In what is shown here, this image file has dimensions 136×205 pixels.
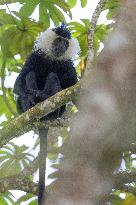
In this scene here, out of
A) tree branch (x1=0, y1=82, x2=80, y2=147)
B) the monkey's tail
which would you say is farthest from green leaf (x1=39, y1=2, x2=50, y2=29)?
tree branch (x1=0, y1=82, x2=80, y2=147)

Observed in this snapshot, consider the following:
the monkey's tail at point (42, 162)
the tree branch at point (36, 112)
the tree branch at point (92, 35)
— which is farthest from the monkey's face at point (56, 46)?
the tree branch at point (36, 112)

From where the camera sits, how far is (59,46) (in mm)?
4086

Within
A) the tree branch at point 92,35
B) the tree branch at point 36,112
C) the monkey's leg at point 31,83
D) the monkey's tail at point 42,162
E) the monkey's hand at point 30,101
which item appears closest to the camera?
the tree branch at point 36,112

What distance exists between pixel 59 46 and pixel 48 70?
0.39 m

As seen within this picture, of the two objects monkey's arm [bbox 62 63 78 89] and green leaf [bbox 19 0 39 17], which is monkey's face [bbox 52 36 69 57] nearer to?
monkey's arm [bbox 62 63 78 89]

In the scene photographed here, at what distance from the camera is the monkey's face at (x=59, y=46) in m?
4.02

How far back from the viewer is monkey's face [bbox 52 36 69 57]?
4.02 m

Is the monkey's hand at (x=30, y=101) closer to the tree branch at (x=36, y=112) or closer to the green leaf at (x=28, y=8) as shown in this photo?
the green leaf at (x=28, y=8)

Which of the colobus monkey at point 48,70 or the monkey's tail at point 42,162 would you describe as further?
the colobus monkey at point 48,70

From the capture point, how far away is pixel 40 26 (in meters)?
3.42

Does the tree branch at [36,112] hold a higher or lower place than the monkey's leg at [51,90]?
lower

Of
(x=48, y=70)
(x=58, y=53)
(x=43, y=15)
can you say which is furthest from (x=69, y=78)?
(x=43, y=15)

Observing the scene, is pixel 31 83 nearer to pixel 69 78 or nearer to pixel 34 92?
pixel 34 92

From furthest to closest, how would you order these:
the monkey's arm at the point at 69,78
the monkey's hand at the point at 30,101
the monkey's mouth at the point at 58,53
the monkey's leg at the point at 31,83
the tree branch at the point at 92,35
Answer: the monkey's mouth at the point at 58,53
the monkey's arm at the point at 69,78
the monkey's leg at the point at 31,83
the monkey's hand at the point at 30,101
the tree branch at the point at 92,35
